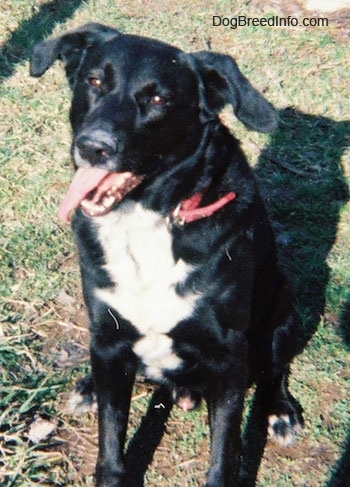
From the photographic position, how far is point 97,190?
Answer: 2.51 m

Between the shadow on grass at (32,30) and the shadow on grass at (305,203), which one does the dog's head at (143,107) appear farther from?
the shadow on grass at (32,30)

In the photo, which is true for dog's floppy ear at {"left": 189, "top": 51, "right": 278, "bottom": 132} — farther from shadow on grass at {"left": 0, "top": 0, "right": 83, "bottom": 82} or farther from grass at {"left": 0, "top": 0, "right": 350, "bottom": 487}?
shadow on grass at {"left": 0, "top": 0, "right": 83, "bottom": 82}

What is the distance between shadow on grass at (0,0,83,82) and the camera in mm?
5379

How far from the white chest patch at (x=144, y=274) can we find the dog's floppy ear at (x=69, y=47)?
0.61 m

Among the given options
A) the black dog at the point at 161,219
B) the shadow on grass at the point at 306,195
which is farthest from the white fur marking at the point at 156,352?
the shadow on grass at the point at 306,195

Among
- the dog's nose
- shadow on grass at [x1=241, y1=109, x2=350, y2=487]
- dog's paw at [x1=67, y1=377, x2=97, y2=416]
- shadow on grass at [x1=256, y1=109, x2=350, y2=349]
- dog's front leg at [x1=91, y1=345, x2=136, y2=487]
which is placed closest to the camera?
the dog's nose

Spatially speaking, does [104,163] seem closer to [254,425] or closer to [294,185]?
[254,425]

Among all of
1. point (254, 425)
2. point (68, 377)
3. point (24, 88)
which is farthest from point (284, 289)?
point (24, 88)

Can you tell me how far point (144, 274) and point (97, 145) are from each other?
54 centimetres

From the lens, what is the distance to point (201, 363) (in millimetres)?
2703

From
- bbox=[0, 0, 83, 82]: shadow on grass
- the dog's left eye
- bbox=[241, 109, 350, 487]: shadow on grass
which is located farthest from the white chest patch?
bbox=[0, 0, 83, 82]: shadow on grass

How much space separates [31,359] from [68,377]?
202 mm

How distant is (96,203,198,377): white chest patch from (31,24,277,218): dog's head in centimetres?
17

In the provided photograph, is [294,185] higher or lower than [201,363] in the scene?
lower
